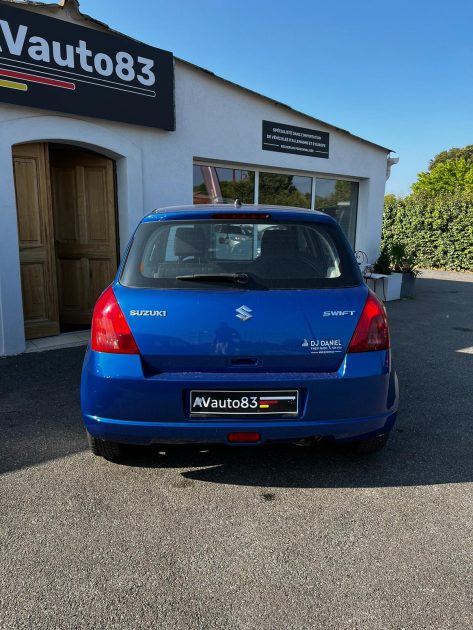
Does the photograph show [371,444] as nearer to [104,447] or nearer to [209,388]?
[209,388]

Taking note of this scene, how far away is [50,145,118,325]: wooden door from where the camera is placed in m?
6.87

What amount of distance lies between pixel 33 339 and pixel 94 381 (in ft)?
13.6

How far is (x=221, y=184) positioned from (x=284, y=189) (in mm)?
1556

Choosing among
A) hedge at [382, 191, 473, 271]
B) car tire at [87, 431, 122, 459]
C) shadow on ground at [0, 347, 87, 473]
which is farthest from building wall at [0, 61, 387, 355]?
hedge at [382, 191, 473, 271]

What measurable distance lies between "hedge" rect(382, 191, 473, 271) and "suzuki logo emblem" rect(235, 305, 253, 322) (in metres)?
15.1

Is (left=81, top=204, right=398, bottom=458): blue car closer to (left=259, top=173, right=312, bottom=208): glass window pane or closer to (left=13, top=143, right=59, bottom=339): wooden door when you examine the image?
(left=13, top=143, right=59, bottom=339): wooden door

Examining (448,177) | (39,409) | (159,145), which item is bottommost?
(39,409)

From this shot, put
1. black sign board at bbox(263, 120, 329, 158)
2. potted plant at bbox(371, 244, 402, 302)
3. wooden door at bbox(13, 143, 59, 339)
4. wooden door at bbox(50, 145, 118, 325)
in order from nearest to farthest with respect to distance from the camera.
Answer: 1. wooden door at bbox(13, 143, 59, 339)
2. wooden door at bbox(50, 145, 118, 325)
3. black sign board at bbox(263, 120, 329, 158)
4. potted plant at bbox(371, 244, 402, 302)

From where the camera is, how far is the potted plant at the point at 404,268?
10852 millimetres

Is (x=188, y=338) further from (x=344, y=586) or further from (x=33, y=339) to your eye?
(x=33, y=339)

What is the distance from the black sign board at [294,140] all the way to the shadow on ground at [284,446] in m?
4.58

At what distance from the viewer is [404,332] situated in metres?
7.32

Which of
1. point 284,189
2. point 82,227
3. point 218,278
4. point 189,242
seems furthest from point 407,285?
point 218,278

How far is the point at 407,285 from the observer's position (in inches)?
429
